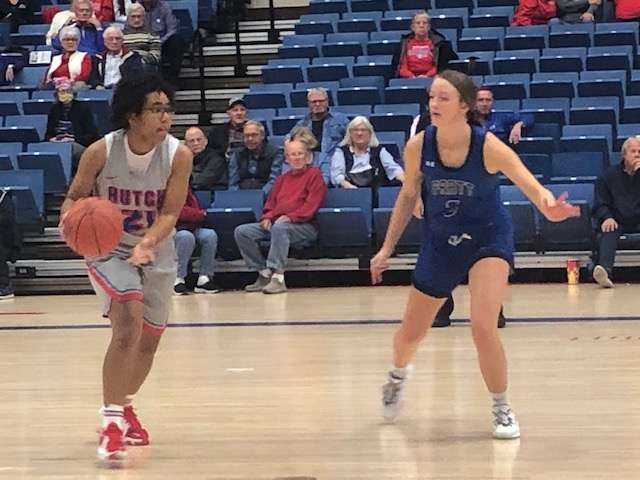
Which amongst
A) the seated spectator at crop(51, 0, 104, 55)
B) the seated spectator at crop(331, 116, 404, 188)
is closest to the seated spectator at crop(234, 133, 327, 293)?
the seated spectator at crop(331, 116, 404, 188)

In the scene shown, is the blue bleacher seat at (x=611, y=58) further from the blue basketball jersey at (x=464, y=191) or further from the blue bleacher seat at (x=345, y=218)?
the blue basketball jersey at (x=464, y=191)

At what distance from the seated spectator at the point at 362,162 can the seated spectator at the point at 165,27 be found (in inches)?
126

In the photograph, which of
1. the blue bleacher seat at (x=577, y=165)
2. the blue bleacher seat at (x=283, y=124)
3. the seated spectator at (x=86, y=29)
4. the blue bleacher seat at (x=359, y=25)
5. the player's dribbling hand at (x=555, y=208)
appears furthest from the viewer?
the blue bleacher seat at (x=359, y=25)

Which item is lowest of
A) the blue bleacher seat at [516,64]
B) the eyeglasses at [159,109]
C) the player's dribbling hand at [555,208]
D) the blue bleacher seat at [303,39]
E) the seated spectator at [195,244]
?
the seated spectator at [195,244]

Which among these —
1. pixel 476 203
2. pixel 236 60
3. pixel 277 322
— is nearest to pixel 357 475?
pixel 476 203

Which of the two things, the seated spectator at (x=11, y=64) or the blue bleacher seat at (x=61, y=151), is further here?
the seated spectator at (x=11, y=64)

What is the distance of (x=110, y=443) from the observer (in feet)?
14.5

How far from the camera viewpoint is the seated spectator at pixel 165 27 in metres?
13.5

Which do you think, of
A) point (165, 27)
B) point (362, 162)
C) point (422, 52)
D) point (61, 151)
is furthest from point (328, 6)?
point (61, 151)

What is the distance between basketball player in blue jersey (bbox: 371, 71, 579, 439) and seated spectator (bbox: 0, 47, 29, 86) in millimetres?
9608

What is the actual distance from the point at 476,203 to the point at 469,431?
914 millimetres

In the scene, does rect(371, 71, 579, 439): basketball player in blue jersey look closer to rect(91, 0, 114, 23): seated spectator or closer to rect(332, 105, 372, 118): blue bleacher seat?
rect(332, 105, 372, 118): blue bleacher seat

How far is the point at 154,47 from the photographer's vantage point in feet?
43.2

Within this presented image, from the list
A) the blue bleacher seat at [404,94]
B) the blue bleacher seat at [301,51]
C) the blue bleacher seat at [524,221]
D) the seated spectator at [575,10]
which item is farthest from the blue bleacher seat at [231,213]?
the seated spectator at [575,10]
